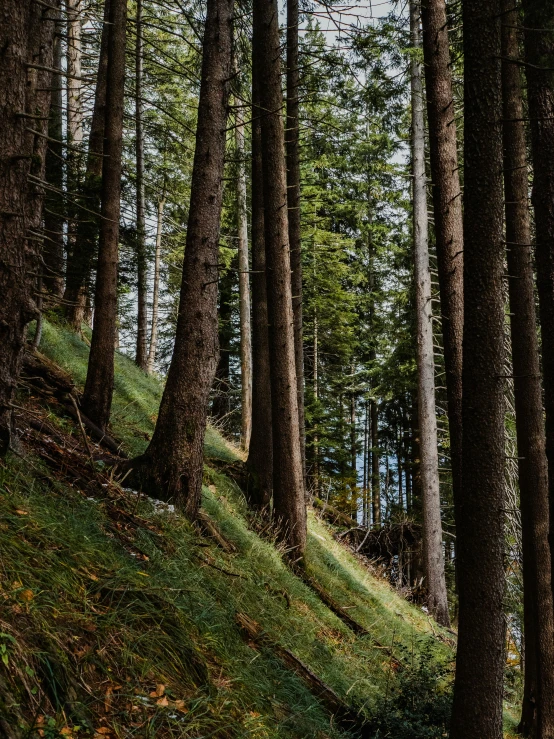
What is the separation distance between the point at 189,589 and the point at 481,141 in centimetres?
412

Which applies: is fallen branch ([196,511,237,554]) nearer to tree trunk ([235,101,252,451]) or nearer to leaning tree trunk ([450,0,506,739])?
leaning tree trunk ([450,0,506,739])

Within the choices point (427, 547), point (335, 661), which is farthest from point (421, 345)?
point (335, 661)

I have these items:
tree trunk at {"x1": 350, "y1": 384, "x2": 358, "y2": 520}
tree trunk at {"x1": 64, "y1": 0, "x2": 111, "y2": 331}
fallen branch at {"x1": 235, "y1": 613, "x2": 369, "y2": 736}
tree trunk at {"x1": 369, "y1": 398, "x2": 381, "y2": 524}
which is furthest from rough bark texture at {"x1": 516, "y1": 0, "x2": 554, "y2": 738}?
tree trunk at {"x1": 369, "y1": 398, "x2": 381, "y2": 524}

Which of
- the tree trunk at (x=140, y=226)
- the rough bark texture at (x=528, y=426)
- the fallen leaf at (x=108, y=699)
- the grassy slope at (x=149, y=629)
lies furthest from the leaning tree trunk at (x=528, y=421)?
the tree trunk at (x=140, y=226)

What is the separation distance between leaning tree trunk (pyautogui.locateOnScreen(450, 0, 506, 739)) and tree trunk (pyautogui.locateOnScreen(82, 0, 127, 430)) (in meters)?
5.38

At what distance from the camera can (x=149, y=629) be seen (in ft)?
11.7

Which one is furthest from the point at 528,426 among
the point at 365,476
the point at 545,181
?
the point at 365,476

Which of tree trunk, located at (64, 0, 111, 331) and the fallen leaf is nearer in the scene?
the fallen leaf

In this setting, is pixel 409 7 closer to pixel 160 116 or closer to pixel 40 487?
pixel 160 116

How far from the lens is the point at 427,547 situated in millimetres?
12766

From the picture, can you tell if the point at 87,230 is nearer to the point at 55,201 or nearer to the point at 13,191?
the point at 55,201

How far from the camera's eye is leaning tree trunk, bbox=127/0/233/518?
630 centimetres

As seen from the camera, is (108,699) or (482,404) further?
(482,404)

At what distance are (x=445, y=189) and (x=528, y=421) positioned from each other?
313 centimetres
